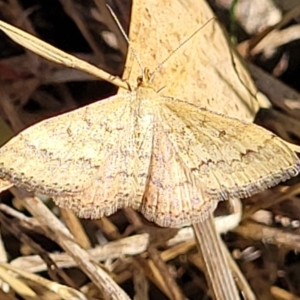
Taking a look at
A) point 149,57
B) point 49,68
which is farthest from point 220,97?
point 49,68

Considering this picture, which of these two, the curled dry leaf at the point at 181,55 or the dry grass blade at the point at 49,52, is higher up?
the dry grass blade at the point at 49,52

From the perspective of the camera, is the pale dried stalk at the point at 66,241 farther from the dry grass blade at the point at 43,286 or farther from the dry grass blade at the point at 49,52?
the dry grass blade at the point at 49,52

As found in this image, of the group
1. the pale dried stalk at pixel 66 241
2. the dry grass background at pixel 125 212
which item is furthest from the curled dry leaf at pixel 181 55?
the pale dried stalk at pixel 66 241

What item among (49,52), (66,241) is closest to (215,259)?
(66,241)

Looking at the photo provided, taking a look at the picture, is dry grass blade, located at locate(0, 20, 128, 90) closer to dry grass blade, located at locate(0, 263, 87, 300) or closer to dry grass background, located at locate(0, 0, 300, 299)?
dry grass background, located at locate(0, 0, 300, 299)

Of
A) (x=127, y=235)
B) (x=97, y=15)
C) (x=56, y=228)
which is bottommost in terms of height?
(x=127, y=235)

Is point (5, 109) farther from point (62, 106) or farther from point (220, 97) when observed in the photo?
point (220, 97)

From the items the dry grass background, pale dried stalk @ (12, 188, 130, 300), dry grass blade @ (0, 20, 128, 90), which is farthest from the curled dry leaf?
pale dried stalk @ (12, 188, 130, 300)
